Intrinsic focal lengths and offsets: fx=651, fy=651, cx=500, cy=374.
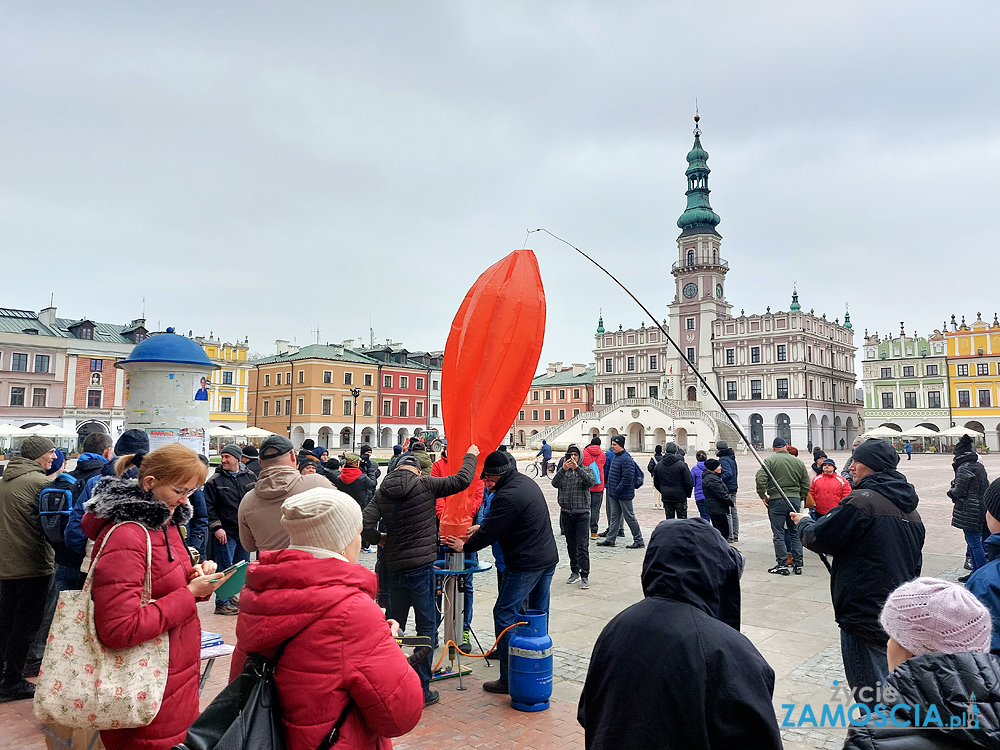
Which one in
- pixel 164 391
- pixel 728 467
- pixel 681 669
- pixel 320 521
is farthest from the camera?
pixel 728 467

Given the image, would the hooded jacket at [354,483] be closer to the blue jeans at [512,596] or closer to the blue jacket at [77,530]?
the blue jeans at [512,596]

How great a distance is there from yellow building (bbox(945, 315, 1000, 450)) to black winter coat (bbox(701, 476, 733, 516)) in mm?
68127

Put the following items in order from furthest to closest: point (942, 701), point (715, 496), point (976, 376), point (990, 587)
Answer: point (976, 376) < point (715, 496) < point (990, 587) < point (942, 701)

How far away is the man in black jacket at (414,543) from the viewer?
16.0ft

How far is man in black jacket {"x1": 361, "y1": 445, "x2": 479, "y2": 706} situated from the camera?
4883 millimetres

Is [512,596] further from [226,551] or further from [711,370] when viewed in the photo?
[711,370]

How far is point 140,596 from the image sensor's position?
2641 mm

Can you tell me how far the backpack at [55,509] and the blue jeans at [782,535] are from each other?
8594 mm

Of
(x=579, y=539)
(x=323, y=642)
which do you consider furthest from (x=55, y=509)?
(x=579, y=539)

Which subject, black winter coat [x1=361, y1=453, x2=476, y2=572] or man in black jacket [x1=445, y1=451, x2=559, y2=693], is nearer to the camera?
black winter coat [x1=361, y1=453, x2=476, y2=572]

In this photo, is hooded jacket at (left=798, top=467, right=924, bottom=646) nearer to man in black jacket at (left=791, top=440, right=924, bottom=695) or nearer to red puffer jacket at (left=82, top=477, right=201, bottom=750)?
man in black jacket at (left=791, top=440, right=924, bottom=695)

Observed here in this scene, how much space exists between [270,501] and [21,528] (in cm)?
172

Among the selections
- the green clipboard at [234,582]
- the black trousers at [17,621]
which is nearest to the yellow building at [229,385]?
the black trousers at [17,621]

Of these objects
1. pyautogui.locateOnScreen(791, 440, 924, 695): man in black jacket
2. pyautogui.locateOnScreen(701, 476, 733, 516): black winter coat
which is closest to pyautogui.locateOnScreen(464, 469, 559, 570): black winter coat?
pyautogui.locateOnScreen(791, 440, 924, 695): man in black jacket
